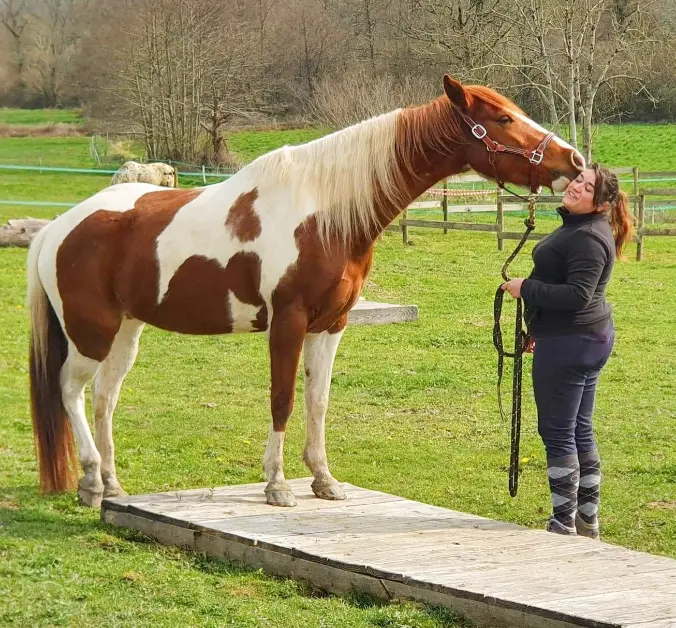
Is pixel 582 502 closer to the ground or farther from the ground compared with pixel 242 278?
closer to the ground

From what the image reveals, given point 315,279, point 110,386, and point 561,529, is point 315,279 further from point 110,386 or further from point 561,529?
point 561,529

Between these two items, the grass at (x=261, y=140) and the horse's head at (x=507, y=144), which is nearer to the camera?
the horse's head at (x=507, y=144)

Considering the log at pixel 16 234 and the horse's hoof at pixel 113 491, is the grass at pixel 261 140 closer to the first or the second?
the log at pixel 16 234

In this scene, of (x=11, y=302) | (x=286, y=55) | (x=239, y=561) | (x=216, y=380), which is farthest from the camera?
(x=286, y=55)

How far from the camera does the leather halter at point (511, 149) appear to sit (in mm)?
5020

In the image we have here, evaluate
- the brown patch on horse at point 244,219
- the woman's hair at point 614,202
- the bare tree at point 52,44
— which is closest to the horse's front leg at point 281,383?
the brown patch on horse at point 244,219

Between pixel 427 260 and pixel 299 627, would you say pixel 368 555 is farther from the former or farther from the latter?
pixel 427 260

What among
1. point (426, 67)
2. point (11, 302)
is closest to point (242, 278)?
point (11, 302)

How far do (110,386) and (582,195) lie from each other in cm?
307

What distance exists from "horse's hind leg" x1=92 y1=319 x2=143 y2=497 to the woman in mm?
2473

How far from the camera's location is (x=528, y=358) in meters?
10.7

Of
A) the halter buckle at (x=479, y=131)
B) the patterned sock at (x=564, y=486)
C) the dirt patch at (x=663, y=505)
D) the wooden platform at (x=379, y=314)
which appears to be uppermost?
the halter buckle at (x=479, y=131)

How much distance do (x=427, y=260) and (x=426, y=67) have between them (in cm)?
1173

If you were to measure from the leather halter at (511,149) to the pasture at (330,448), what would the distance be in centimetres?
208
